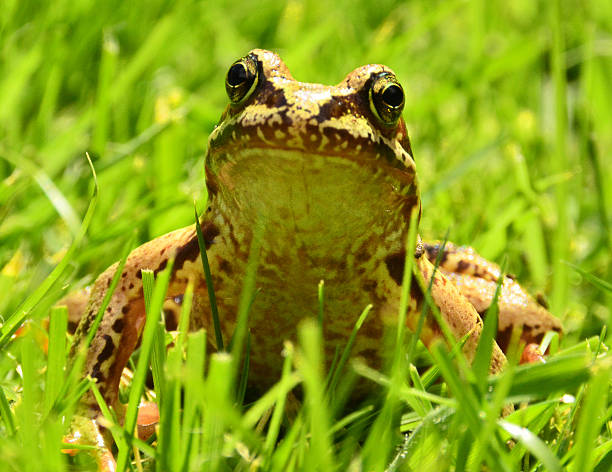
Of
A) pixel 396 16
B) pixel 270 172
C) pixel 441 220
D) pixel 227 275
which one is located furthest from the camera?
Answer: pixel 396 16

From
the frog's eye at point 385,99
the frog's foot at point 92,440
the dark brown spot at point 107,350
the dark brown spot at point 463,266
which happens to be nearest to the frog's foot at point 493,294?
the dark brown spot at point 463,266

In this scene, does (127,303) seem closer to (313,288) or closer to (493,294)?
(313,288)

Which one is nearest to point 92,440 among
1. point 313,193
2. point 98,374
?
point 98,374

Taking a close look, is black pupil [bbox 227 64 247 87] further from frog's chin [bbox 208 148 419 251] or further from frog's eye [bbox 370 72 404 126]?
frog's eye [bbox 370 72 404 126]

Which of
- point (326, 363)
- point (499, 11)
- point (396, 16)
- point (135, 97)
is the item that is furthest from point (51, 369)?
point (499, 11)

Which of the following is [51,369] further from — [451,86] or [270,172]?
[451,86]

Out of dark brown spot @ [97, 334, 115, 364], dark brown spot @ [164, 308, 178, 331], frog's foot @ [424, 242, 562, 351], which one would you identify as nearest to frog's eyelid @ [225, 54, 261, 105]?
dark brown spot @ [97, 334, 115, 364]

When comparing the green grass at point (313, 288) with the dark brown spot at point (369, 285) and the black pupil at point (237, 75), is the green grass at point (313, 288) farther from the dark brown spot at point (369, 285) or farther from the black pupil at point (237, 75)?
the black pupil at point (237, 75)
